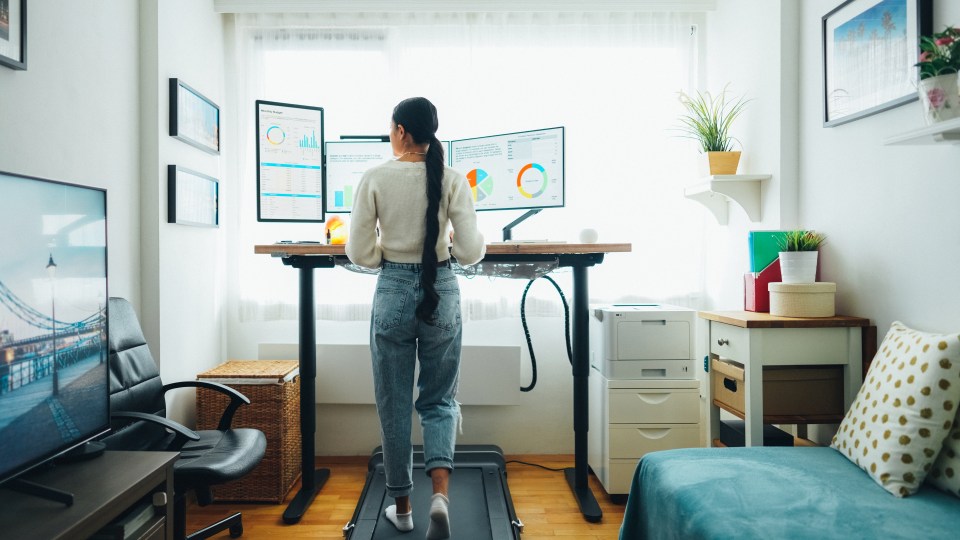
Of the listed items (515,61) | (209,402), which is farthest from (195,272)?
(515,61)

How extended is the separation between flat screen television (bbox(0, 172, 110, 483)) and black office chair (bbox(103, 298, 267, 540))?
368 mm

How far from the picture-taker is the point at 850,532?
116 cm

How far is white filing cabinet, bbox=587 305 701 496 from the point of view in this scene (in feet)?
7.91

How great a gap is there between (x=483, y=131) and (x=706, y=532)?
88.7 inches

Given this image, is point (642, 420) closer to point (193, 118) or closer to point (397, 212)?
point (397, 212)

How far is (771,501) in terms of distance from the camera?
130cm

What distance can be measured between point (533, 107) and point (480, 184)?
0.64 meters

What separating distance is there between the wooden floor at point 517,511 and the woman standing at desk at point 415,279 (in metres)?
0.36

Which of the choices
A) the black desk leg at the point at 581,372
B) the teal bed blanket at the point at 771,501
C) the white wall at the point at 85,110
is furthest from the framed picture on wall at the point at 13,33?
the teal bed blanket at the point at 771,501

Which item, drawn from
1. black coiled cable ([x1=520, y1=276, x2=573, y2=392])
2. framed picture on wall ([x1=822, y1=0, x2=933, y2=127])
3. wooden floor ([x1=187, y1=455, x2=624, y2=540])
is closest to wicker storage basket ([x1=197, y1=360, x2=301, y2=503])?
wooden floor ([x1=187, y1=455, x2=624, y2=540])

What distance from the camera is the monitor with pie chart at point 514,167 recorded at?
100 inches

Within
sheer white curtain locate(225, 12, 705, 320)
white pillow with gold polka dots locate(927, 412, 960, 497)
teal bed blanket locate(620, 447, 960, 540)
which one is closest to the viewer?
teal bed blanket locate(620, 447, 960, 540)

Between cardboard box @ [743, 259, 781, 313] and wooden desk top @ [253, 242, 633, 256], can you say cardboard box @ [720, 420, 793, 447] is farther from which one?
wooden desk top @ [253, 242, 633, 256]

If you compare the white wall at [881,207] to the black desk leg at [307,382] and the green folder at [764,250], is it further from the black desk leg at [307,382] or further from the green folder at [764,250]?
the black desk leg at [307,382]
